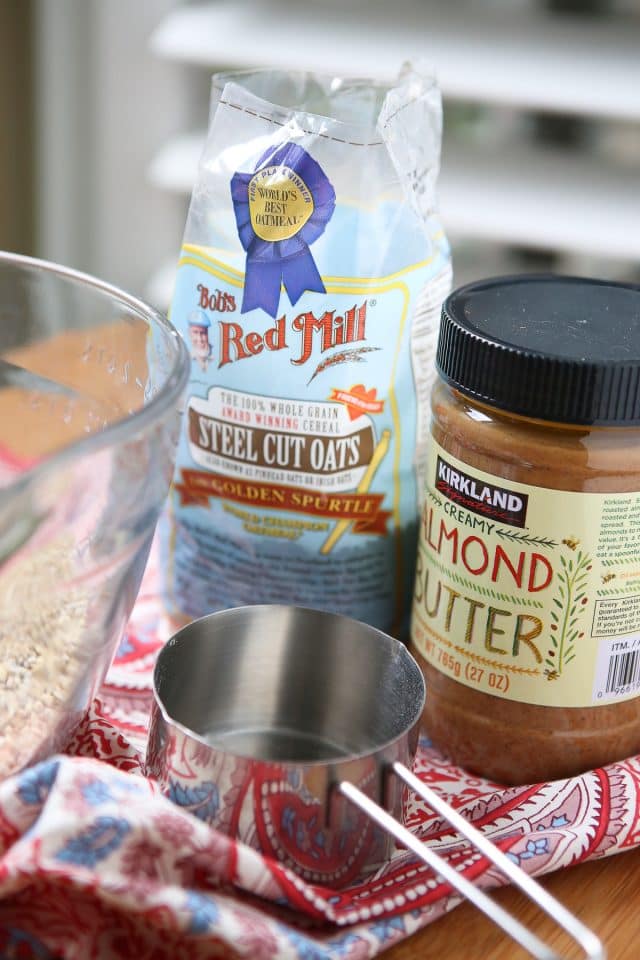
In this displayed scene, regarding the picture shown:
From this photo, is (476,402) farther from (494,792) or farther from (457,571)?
(494,792)

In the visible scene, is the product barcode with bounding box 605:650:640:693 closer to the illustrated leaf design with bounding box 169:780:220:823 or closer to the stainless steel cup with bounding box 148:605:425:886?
the stainless steel cup with bounding box 148:605:425:886

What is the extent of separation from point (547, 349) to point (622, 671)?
15 centimetres

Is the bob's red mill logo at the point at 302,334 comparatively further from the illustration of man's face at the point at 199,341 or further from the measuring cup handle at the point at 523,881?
the measuring cup handle at the point at 523,881

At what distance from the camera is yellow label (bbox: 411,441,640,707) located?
1.77 ft

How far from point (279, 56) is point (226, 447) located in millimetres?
601

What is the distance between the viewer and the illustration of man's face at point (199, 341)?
647mm

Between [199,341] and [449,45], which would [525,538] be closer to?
[199,341]

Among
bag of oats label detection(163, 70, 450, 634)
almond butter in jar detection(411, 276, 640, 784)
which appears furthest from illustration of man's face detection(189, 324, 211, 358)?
almond butter in jar detection(411, 276, 640, 784)

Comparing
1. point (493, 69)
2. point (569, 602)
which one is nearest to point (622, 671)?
point (569, 602)

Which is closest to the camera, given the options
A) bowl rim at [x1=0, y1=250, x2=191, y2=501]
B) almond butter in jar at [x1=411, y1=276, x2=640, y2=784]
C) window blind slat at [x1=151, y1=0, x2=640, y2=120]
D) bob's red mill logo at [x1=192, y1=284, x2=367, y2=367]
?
bowl rim at [x1=0, y1=250, x2=191, y2=501]

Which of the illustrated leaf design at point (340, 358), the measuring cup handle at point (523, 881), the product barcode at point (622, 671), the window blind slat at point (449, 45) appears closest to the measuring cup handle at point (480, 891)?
A: the measuring cup handle at point (523, 881)

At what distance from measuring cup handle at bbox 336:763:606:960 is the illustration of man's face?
0.25 meters

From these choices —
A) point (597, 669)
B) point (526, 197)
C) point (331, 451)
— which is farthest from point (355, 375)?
point (526, 197)

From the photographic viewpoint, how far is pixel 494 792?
58cm
